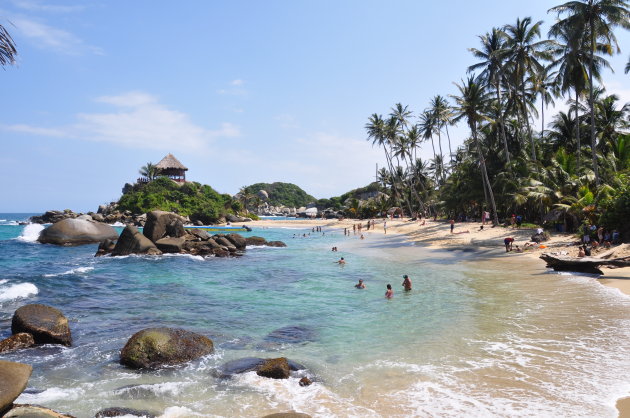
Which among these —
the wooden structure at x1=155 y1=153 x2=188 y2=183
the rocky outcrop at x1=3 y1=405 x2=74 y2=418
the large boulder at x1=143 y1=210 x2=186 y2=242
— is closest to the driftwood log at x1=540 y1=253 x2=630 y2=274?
the rocky outcrop at x1=3 y1=405 x2=74 y2=418

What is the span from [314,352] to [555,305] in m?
8.66

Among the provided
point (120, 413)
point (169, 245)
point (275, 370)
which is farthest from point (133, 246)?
point (120, 413)

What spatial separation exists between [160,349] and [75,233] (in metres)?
35.0

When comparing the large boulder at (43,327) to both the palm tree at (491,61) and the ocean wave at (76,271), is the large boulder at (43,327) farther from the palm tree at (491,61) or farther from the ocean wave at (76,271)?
the palm tree at (491,61)

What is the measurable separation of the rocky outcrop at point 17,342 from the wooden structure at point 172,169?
75.3 m

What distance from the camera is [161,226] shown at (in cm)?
3350

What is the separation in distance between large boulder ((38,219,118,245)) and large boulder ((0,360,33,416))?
1442 inches

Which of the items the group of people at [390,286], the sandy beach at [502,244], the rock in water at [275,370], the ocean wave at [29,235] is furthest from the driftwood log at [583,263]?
the ocean wave at [29,235]

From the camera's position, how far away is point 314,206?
13162 centimetres

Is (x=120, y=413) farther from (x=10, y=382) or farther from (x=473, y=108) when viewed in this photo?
(x=473, y=108)

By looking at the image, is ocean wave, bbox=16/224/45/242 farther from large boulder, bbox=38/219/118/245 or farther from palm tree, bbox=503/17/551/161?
palm tree, bbox=503/17/551/161

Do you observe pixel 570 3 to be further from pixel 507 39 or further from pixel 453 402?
pixel 453 402

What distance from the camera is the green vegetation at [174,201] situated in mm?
73125

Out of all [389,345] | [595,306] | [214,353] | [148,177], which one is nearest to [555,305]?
[595,306]
